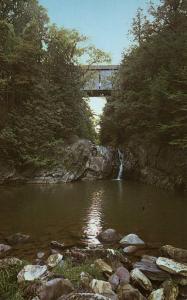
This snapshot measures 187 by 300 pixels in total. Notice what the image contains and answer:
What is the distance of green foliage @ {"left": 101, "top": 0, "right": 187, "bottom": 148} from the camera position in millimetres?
23991

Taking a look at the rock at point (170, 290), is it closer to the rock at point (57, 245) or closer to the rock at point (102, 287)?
the rock at point (102, 287)

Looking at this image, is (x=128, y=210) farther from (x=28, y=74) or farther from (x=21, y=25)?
(x=21, y=25)

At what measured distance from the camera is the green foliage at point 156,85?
24.0 m

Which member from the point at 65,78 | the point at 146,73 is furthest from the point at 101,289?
the point at 65,78

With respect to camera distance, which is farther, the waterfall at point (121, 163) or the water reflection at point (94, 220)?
the waterfall at point (121, 163)

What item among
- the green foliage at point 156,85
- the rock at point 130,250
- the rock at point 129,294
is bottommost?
the rock at point 130,250

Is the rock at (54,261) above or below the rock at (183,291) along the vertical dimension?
above

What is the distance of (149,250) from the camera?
10125mm

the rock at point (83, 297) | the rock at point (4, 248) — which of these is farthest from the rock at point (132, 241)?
the rock at point (83, 297)

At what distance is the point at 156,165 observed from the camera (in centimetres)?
2877

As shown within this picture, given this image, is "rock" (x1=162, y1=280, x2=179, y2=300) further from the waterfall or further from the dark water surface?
the waterfall

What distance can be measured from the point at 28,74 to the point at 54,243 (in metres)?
25.0

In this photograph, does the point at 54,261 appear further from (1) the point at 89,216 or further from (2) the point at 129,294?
(1) the point at 89,216

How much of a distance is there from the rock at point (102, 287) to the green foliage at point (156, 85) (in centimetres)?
1496
